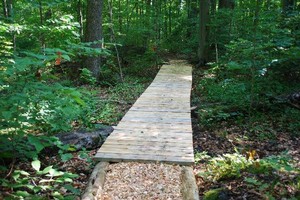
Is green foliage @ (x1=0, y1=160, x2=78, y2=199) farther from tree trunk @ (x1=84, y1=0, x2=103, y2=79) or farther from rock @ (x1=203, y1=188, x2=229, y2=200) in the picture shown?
tree trunk @ (x1=84, y1=0, x2=103, y2=79)

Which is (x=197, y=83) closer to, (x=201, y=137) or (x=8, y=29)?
(x=201, y=137)

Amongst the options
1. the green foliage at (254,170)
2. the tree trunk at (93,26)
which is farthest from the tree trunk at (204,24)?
the green foliage at (254,170)

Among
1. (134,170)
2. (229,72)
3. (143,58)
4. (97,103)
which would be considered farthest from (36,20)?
(134,170)

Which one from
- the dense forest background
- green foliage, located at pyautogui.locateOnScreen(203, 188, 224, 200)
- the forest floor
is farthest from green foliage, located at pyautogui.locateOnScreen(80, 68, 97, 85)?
green foliage, located at pyautogui.locateOnScreen(203, 188, 224, 200)

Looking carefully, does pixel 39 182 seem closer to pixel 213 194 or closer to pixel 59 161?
pixel 59 161

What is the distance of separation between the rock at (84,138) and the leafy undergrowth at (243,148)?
5.92 feet

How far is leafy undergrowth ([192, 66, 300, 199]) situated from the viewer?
11.5ft

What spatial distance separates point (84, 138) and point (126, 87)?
5503mm

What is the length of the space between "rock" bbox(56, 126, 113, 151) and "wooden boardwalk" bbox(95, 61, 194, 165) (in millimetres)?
276

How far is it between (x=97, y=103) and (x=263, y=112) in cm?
450

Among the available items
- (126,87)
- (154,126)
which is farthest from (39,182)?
(126,87)

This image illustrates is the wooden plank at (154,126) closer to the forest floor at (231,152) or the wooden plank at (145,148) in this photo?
the forest floor at (231,152)

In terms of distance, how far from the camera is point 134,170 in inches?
163

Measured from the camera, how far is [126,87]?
10.7m
